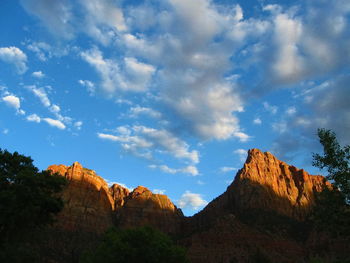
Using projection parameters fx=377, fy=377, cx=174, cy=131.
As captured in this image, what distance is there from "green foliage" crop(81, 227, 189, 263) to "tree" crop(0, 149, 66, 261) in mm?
8054

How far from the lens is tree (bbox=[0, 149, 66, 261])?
3303 centimetres

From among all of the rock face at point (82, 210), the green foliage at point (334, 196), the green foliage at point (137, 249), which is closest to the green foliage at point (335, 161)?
the green foliage at point (334, 196)

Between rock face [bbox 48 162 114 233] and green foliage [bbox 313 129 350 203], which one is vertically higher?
rock face [bbox 48 162 114 233]

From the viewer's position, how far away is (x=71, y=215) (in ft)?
566

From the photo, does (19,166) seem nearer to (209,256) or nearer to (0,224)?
(0,224)

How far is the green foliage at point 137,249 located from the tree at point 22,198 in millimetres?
8054

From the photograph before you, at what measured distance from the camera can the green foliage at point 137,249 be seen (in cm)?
4059

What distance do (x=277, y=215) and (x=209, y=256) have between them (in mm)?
58450

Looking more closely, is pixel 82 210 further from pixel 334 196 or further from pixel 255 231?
pixel 334 196

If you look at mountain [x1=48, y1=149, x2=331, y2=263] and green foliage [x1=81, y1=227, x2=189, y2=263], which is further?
mountain [x1=48, y1=149, x2=331, y2=263]

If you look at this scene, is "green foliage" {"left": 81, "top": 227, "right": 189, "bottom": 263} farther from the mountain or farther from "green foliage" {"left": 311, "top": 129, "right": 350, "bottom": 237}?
the mountain

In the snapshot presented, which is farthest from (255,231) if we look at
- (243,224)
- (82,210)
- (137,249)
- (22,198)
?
(22,198)

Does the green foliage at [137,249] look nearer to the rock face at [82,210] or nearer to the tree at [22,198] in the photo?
the tree at [22,198]

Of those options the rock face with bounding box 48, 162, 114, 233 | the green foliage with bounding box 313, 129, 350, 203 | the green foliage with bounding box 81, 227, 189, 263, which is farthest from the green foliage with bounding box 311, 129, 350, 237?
the rock face with bounding box 48, 162, 114, 233
